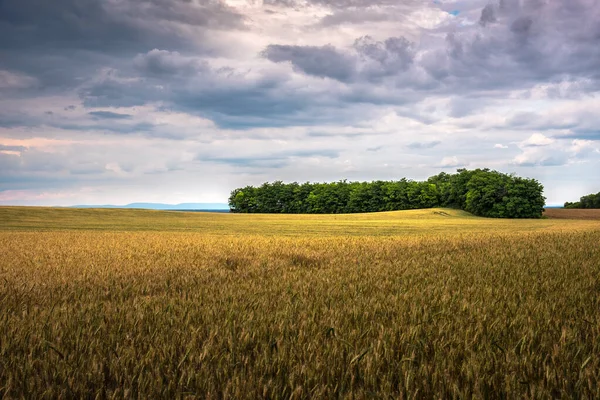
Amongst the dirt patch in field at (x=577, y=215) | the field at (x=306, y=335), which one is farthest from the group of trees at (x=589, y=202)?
the field at (x=306, y=335)

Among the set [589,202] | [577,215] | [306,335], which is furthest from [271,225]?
[589,202]

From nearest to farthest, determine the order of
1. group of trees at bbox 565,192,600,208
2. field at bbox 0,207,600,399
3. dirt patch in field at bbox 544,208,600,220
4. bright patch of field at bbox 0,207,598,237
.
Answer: field at bbox 0,207,600,399, bright patch of field at bbox 0,207,598,237, dirt patch in field at bbox 544,208,600,220, group of trees at bbox 565,192,600,208

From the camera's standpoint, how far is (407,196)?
340ft

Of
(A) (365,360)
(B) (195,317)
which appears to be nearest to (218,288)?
(B) (195,317)

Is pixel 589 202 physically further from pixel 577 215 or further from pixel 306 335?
pixel 306 335

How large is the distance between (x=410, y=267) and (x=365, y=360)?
7381 mm

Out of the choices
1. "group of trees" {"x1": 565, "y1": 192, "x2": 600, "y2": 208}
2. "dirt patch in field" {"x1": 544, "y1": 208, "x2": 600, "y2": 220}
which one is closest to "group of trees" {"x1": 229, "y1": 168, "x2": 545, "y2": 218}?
"dirt patch in field" {"x1": 544, "y1": 208, "x2": 600, "y2": 220}

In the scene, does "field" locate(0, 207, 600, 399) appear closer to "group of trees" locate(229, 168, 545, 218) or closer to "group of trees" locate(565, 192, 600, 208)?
"group of trees" locate(229, 168, 545, 218)

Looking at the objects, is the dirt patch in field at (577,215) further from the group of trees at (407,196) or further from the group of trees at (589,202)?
the group of trees at (589,202)

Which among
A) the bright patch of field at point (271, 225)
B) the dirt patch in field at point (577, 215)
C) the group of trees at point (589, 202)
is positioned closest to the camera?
the bright patch of field at point (271, 225)

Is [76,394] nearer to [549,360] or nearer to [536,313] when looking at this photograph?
[549,360]

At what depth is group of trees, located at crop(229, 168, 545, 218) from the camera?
79750 millimetres

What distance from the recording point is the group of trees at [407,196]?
7975 centimetres

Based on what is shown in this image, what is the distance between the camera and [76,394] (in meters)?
3.37
